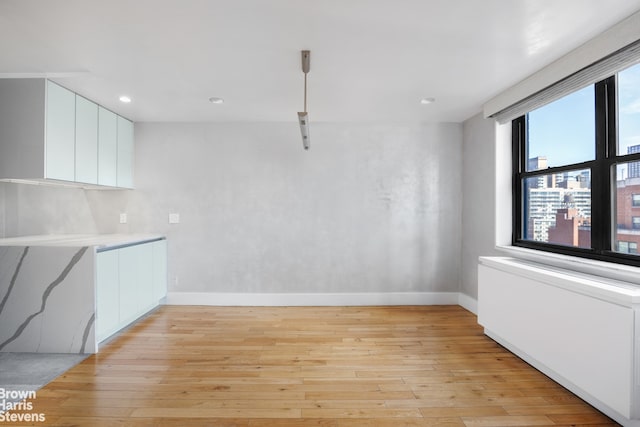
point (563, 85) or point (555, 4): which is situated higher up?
point (555, 4)

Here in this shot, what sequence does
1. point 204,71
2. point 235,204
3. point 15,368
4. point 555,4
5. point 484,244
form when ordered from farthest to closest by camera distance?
point 235,204, point 484,244, point 204,71, point 15,368, point 555,4

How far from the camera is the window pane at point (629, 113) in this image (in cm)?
226

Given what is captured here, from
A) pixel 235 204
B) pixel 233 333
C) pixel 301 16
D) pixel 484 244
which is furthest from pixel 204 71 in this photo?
pixel 484 244

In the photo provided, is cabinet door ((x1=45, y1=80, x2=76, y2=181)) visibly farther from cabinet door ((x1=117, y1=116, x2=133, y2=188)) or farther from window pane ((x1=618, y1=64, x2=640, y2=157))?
window pane ((x1=618, y1=64, x2=640, y2=157))

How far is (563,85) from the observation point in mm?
2648

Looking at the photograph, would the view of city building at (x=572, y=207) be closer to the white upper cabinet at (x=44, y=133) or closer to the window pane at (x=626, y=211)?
the window pane at (x=626, y=211)

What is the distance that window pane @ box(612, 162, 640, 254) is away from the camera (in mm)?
2290

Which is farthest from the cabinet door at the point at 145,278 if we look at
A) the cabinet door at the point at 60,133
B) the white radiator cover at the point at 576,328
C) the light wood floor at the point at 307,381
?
the white radiator cover at the point at 576,328

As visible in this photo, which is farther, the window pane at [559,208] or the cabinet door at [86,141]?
the cabinet door at [86,141]

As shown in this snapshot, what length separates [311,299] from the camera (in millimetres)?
4441

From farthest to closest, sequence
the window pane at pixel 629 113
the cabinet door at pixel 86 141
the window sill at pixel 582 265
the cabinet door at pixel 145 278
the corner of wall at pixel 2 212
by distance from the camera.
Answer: the corner of wall at pixel 2 212
the cabinet door at pixel 145 278
the cabinet door at pixel 86 141
the window pane at pixel 629 113
the window sill at pixel 582 265

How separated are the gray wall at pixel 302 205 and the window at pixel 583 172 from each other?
44.2 inches

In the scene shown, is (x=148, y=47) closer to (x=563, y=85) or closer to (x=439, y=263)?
(x=563, y=85)

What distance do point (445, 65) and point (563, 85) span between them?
3.02 ft
